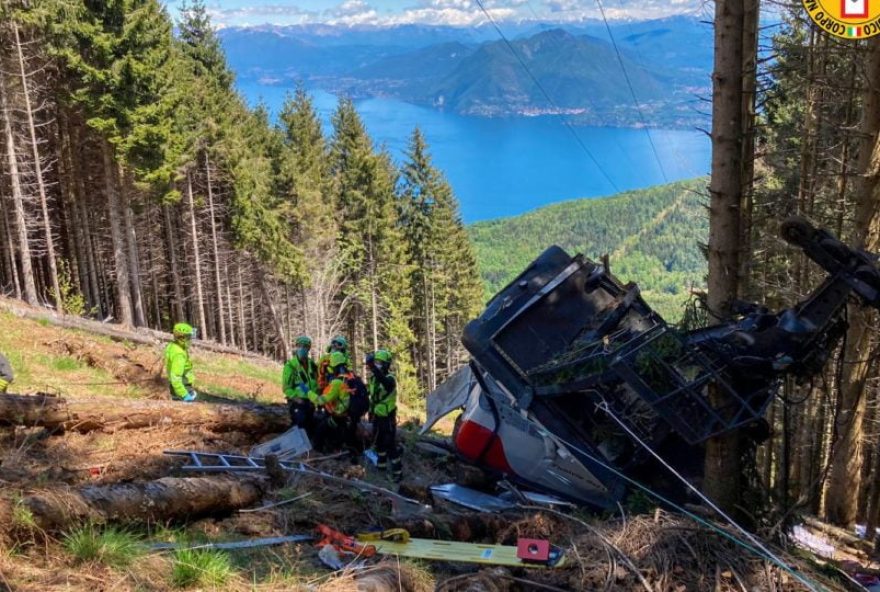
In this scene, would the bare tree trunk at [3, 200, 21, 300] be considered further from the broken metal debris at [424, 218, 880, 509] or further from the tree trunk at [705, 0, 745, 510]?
the tree trunk at [705, 0, 745, 510]

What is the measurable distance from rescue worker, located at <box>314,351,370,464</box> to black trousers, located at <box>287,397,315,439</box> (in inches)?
4.2

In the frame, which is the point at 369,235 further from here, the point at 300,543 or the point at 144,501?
the point at 144,501

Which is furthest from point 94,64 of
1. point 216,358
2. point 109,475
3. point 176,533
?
point 176,533

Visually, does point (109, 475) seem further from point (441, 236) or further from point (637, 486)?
point (441, 236)

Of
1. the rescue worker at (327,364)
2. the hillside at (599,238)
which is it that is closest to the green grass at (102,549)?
the rescue worker at (327,364)

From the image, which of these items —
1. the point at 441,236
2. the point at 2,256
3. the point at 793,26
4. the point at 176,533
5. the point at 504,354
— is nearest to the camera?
the point at 176,533

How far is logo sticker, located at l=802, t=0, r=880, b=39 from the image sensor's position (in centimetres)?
840

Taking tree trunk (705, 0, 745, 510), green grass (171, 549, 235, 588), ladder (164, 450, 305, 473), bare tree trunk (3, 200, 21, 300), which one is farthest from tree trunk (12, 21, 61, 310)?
tree trunk (705, 0, 745, 510)

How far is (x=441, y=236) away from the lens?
44.1m

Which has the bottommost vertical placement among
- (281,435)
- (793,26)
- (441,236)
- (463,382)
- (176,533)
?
(441,236)

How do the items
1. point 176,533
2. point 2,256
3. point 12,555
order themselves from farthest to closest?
point 2,256, point 176,533, point 12,555

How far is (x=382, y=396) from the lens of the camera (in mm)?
9539

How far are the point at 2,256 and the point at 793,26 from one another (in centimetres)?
3318

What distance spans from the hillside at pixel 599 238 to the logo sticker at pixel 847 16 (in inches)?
4094
